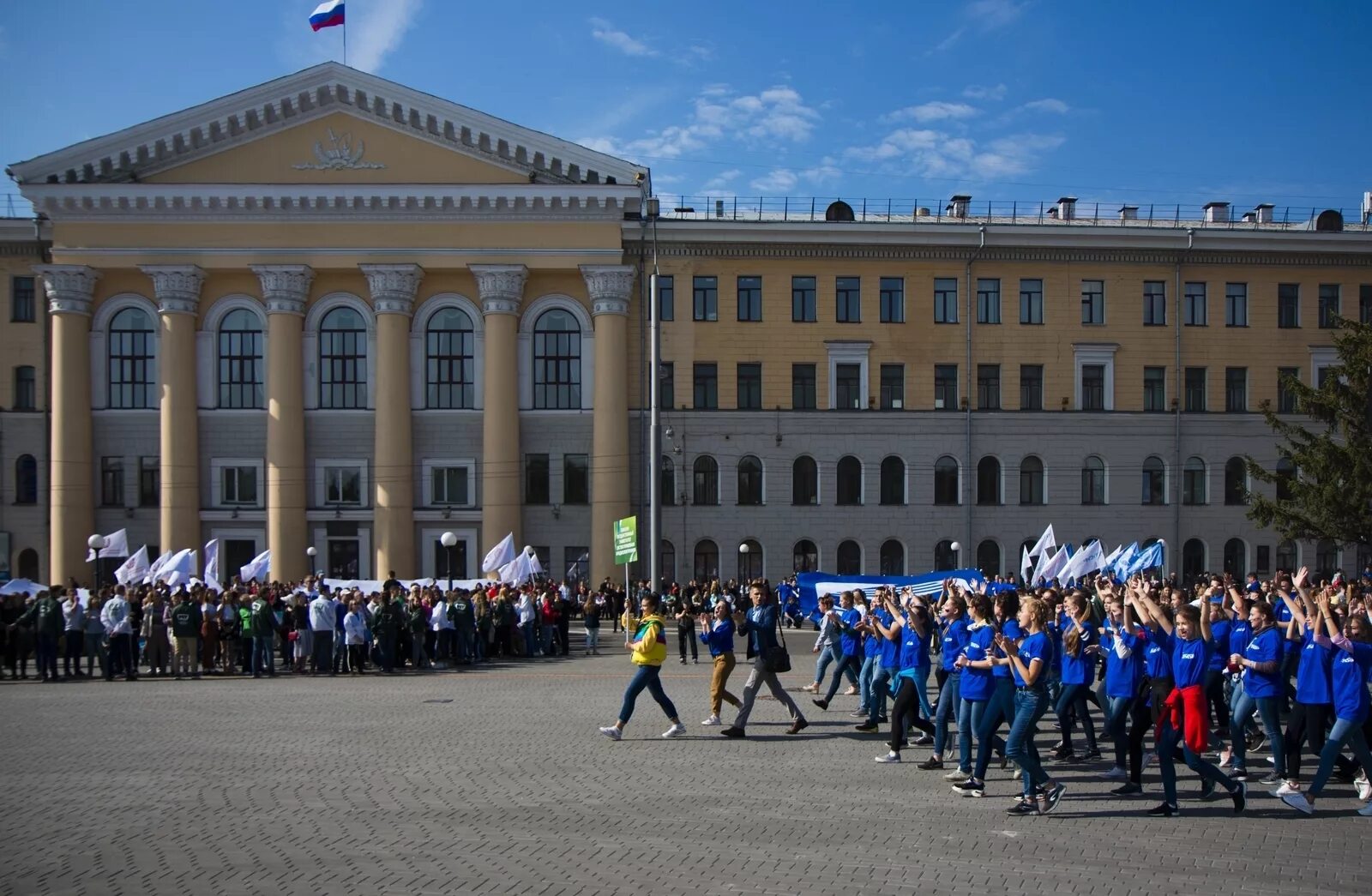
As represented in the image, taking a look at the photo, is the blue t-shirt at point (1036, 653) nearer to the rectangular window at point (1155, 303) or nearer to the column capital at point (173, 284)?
the column capital at point (173, 284)

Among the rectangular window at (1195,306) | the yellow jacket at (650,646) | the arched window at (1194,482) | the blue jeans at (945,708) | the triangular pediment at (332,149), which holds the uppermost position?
the triangular pediment at (332,149)

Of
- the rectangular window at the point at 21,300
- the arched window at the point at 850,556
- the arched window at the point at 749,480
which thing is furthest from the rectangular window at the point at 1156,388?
the rectangular window at the point at 21,300

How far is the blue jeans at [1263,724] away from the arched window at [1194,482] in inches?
1479

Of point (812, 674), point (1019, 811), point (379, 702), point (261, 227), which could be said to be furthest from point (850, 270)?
point (1019, 811)

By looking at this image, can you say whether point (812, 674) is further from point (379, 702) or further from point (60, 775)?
point (60, 775)

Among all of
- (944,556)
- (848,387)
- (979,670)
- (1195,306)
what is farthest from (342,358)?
(979,670)

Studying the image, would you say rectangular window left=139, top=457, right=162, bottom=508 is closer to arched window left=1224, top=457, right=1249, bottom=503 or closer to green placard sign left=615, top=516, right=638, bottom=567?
green placard sign left=615, top=516, right=638, bottom=567

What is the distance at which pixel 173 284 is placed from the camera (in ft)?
149

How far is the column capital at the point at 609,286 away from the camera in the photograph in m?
45.8

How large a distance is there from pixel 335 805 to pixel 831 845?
499 centimetres

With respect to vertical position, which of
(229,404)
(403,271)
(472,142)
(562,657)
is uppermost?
(472,142)

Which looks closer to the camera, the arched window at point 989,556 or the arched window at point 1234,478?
the arched window at point 989,556

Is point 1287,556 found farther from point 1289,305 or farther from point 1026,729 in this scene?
point 1026,729

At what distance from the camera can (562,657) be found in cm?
3059
